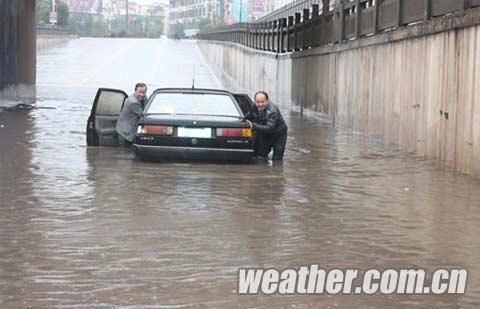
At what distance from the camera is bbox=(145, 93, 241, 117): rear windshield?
1392 cm

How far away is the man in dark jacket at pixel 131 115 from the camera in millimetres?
14938

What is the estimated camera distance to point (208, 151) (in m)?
A: 13.4

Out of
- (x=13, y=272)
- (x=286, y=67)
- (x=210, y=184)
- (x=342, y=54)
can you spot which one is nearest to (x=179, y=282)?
(x=13, y=272)

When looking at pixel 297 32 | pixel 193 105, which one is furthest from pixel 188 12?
pixel 193 105

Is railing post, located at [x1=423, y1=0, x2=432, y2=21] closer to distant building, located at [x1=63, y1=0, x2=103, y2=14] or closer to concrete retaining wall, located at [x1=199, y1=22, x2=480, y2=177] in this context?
concrete retaining wall, located at [x1=199, y1=22, x2=480, y2=177]

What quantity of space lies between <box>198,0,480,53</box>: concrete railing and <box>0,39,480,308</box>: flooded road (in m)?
2.70

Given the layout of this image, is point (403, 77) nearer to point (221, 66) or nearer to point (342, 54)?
point (342, 54)

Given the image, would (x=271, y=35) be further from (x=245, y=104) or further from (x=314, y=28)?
(x=245, y=104)

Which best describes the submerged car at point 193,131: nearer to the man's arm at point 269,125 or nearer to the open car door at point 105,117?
the man's arm at point 269,125

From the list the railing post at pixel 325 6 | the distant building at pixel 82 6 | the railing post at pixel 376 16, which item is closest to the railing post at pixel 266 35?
the railing post at pixel 325 6

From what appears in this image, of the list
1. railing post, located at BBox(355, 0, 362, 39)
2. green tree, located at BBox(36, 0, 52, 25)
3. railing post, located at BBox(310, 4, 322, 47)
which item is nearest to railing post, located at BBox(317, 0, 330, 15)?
railing post, located at BBox(310, 4, 322, 47)

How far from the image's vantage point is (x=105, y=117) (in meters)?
16.1

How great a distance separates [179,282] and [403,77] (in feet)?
38.4

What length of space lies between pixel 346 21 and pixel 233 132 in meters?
13.3
